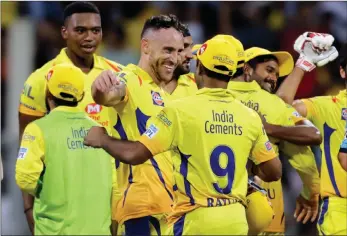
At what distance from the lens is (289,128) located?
9141mm

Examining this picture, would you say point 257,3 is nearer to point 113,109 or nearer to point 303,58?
point 303,58

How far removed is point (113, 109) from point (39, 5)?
23.5 ft

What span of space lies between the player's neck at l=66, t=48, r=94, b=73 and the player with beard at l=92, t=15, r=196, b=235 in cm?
117

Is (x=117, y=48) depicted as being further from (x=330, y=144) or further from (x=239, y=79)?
(x=330, y=144)

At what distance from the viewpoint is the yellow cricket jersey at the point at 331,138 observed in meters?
9.06

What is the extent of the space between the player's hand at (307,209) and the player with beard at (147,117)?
1.92 metres

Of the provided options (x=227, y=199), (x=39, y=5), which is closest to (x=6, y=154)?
(x=39, y=5)

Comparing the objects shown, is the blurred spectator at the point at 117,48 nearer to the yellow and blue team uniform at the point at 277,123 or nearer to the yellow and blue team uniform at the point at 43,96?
the yellow and blue team uniform at the point at 43,96

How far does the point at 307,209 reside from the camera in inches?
388

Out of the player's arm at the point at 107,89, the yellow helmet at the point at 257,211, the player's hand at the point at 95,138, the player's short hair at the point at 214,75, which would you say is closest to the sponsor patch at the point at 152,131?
the player's hand at the point at 95,138

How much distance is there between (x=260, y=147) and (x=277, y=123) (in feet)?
5.26

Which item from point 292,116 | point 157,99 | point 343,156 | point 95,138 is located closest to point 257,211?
point 343,156

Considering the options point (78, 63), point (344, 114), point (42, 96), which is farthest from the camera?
point (78, 63)

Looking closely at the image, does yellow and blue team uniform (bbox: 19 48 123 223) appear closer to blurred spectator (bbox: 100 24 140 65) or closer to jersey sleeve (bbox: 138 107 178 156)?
jersey sleeve (bbox: 138 107 178 156)
